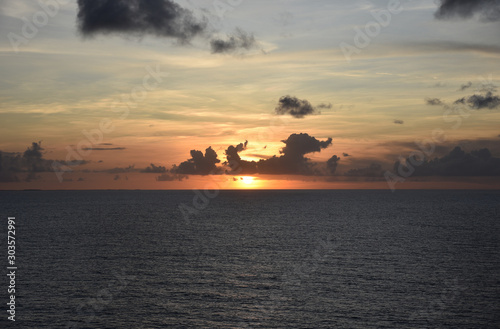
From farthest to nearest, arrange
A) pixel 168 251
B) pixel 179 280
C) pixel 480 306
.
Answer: pixel 168 251 < pixel 179 280 < pixel 480 306

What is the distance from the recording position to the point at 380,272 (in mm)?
84000

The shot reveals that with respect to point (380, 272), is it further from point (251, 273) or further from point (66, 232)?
point (66, 232)

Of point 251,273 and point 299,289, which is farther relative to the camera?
point 251,273

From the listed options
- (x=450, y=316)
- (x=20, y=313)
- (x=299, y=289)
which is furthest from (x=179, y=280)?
(x=450, y=316)

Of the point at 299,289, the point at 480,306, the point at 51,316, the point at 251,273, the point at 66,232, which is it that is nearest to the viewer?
the point at 51,316

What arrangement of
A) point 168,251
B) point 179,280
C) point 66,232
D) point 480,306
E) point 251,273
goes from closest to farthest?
1. point 480,306
2. point 179,280
3. point 251,273
4. point 168,251
5. point 66,232

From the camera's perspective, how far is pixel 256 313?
199 feet

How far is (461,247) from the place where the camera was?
114 metres

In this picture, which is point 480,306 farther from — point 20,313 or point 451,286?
point 20,313

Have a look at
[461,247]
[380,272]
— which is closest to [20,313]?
[380,272]

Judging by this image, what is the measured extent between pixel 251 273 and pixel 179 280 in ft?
44.8

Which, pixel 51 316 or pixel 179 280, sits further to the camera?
pixel 179 280

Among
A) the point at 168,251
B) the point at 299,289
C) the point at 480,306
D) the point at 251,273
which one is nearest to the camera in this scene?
the point at 480,306

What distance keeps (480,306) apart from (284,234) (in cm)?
8435
